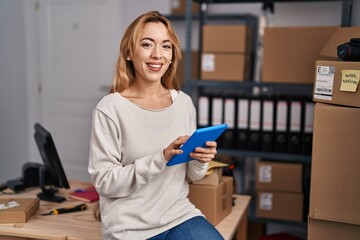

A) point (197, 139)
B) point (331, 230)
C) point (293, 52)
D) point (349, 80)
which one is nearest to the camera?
point (197, 139)

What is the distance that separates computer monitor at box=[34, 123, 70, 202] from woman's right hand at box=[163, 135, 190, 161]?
2.07ft

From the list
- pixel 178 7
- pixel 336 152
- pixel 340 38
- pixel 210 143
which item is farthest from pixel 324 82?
pixel 178 7

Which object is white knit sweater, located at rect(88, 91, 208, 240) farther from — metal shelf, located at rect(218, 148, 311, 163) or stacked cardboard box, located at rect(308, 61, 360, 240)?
metal shelf, located at rect(218, 148, 311, 163)

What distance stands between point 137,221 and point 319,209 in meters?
0.66

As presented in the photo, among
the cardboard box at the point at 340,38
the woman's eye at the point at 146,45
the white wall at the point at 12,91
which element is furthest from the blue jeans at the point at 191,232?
the white wall at the point at 12,91

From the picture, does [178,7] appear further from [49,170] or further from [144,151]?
[144,151]

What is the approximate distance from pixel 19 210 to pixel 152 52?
0.81m

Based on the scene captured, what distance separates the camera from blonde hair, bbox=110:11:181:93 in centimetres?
160

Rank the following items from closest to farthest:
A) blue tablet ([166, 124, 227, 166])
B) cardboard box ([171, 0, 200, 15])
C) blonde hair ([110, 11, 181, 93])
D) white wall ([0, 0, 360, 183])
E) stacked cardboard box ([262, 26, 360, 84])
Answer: blue tablet ([166, 124, 227, 166])
blonde hair ([110, 11, 181, 93])
stacked cardboard box ([262, 26, 360, 84])
cardboard box ([171, 0, 200, 15])
white wall ([0, 0, 360, 183])

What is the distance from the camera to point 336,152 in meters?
1.56

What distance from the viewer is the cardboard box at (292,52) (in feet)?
8.27

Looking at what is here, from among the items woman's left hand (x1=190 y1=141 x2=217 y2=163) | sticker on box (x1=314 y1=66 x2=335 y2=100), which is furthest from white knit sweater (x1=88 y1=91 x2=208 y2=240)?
sticker on box (x1=314 y1=66 x2=335 y2=100)

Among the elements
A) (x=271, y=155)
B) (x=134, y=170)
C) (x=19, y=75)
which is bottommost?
(x=271, y=155)

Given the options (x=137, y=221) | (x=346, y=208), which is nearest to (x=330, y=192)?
(x=346, y=208)
